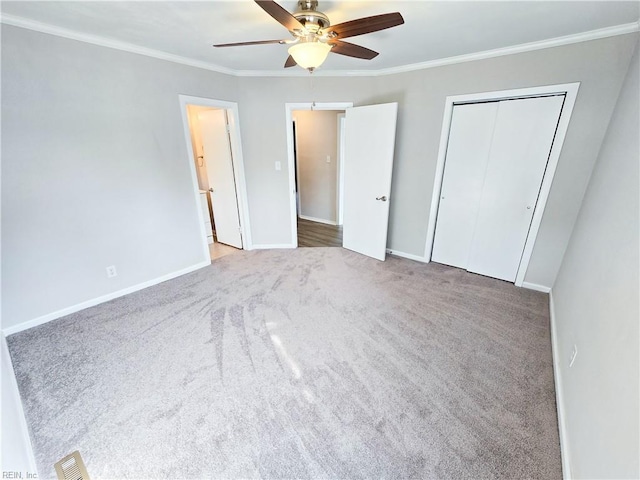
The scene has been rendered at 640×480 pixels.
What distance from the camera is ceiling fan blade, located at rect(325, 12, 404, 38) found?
139 cm

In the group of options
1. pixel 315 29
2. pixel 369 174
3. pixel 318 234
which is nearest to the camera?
pixel 315 29

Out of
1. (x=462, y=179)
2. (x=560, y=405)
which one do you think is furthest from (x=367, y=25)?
(x=560, y=405)

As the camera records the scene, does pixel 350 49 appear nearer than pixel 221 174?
Yes

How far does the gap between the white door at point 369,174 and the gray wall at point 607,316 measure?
1783 millimetres

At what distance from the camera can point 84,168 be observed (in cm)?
231

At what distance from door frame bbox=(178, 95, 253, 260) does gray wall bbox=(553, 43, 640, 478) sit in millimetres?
3450

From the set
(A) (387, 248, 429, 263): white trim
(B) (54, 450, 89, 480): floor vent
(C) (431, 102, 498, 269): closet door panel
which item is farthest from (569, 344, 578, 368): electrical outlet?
(B) (54, 450, 89, 480): floor vent

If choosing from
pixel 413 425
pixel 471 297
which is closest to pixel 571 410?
pixel 413 425

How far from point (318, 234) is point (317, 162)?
1479mm

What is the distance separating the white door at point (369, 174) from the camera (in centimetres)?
312

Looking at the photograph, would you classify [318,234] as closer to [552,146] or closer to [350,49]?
[350,49]

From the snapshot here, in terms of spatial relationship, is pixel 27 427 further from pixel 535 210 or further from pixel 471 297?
pixel 535 210

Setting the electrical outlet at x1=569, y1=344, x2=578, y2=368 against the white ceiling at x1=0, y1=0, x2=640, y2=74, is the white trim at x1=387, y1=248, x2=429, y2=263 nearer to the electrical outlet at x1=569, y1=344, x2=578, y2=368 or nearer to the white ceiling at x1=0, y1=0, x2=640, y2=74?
the electrical outlet at x1=569, y1=344, x2=578, y2=368

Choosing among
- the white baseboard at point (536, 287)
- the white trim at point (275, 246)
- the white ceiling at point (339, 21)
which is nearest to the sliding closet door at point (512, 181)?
the white baseboard at point (536, 287)
